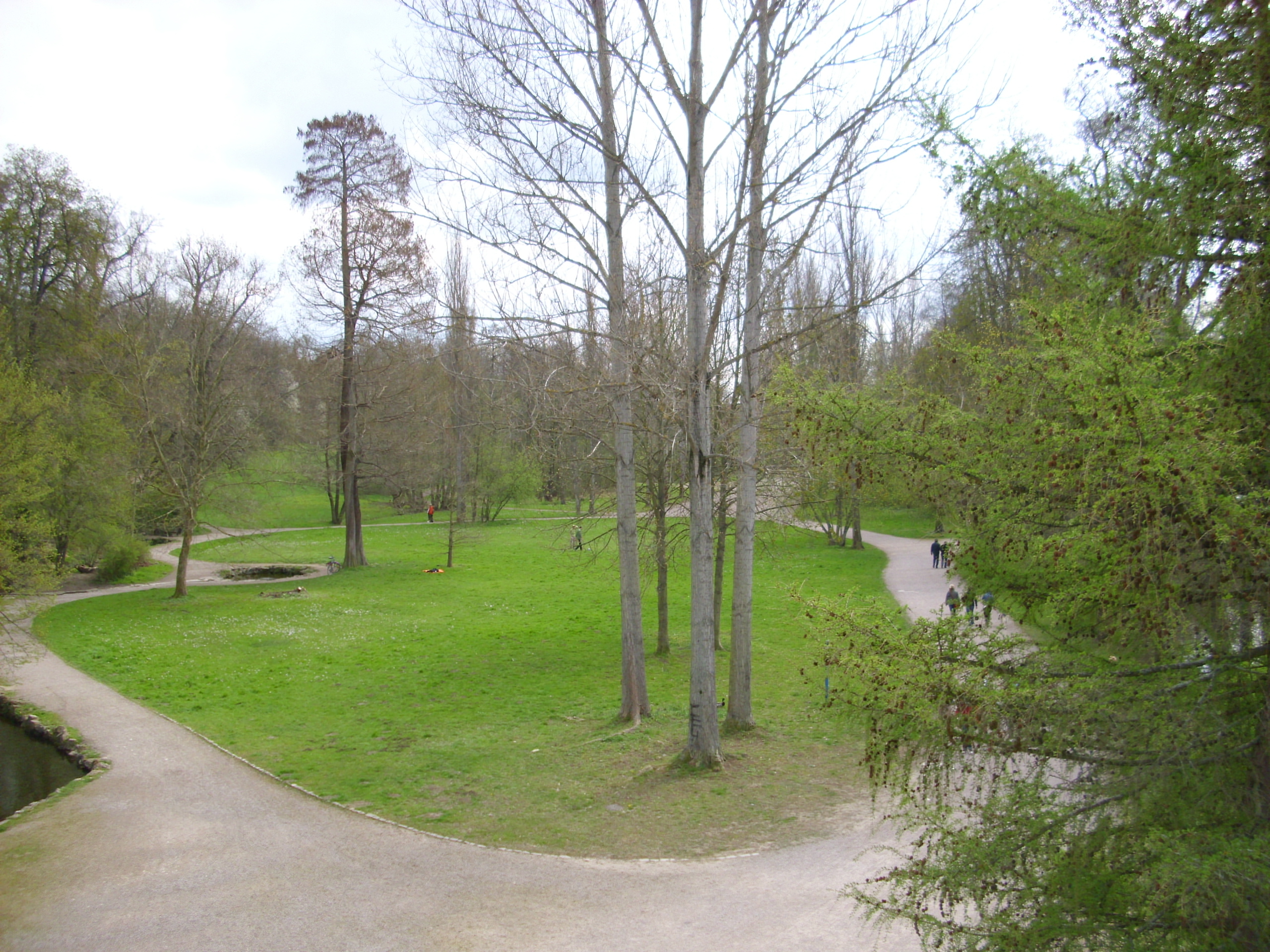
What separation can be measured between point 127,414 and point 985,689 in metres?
28.3

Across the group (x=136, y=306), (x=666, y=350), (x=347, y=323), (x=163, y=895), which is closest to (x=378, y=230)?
(x=347, y=323)

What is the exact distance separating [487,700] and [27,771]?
6.52 meters

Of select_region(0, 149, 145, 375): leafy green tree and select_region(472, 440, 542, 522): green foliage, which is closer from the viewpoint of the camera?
select_region(0, 149, 145, 375): leafy green tree

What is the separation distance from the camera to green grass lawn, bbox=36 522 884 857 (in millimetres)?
8672

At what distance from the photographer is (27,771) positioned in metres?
11.3

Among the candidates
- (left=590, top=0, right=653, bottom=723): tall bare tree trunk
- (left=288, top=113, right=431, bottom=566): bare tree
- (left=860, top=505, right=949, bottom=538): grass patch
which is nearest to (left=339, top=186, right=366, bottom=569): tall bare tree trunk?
(left=288, top=113, right=431, bottom=566): bare tree

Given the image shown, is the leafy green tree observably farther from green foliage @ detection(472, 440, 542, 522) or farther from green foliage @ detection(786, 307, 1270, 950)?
green foliage @ detection(786, 307, 1270, 950)

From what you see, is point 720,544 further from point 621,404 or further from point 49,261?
point 49,261

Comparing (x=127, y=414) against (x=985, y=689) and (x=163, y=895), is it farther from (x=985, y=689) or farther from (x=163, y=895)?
(x=985, y=689)

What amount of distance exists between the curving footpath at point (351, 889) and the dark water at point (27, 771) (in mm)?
1659

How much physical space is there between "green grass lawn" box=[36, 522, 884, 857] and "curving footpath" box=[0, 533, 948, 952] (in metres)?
0.51

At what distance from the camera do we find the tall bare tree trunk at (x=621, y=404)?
32.8 feet

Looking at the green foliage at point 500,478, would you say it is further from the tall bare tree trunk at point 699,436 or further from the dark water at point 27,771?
the tall bare tree trunk at point 699,436

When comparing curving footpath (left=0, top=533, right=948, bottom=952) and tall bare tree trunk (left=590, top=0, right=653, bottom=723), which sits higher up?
tall bare tree trunk (left=590, top=0, right=653, bottom=723)
